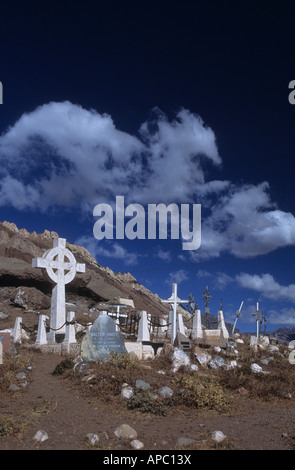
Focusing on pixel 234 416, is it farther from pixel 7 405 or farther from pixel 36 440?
pixel 7 405

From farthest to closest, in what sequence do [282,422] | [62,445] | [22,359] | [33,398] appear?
[22,359], [33,398], [282,422], [62,445]

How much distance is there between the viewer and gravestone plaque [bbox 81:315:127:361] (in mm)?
12641

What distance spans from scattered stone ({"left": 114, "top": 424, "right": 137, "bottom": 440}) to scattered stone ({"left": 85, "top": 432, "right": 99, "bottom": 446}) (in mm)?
453

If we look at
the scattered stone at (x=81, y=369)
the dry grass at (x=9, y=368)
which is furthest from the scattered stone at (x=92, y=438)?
the scattered stone at (x=81, y=369)

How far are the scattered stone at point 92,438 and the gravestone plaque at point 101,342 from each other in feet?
20.1

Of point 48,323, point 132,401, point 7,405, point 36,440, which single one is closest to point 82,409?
point 132,401

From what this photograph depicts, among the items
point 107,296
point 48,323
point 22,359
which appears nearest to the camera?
Result: point 22,359

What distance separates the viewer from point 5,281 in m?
29.2

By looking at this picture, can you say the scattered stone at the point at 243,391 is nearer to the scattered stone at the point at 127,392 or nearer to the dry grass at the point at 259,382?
the dry grass at the point at 259,382

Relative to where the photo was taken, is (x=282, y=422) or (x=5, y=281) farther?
(x=5, y=281)

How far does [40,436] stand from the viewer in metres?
6.38

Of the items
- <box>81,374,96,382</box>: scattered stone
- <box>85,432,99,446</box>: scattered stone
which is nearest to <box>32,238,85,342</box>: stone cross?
<box>81,374,96,382</box>: scattered stone

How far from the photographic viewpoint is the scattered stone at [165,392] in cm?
916
